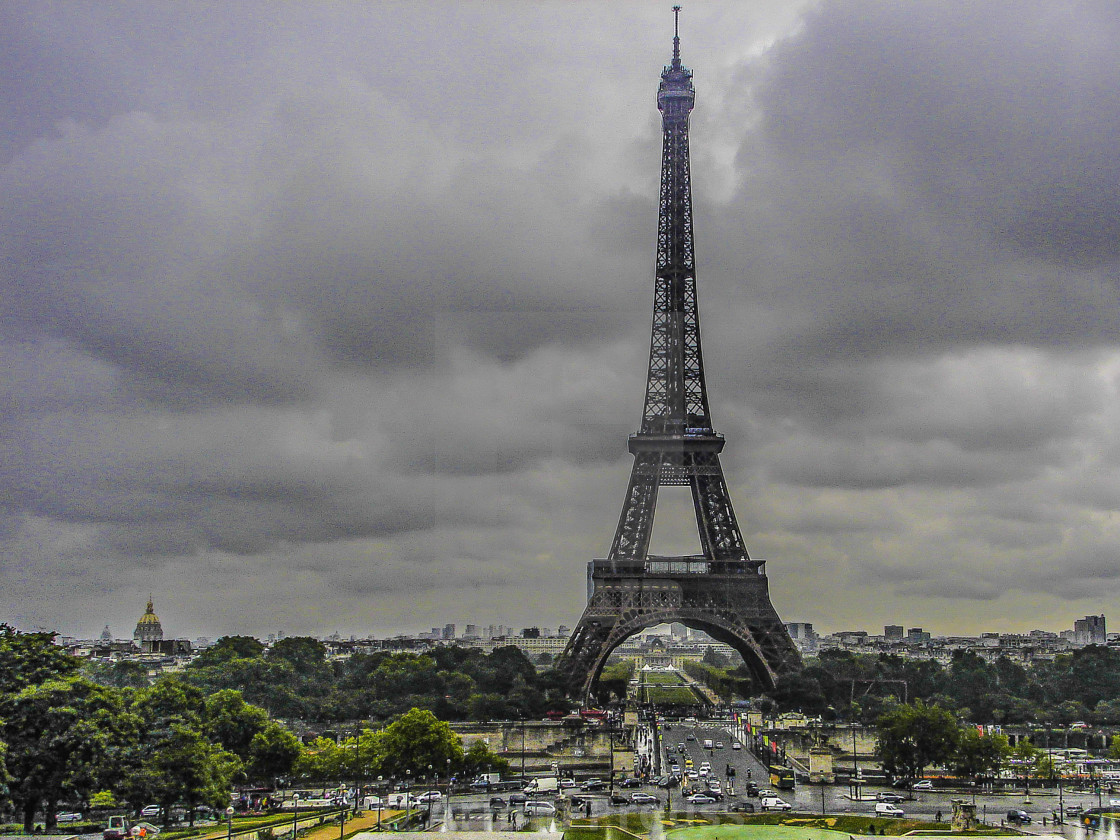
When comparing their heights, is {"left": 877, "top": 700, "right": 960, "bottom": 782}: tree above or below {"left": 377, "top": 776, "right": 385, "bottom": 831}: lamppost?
above

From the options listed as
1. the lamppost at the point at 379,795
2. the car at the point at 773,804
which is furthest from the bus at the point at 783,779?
the lamppost at the point at 379,795

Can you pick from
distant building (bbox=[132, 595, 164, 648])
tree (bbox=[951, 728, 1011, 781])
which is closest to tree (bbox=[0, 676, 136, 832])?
tree (bbox=[951, 728, 1011, 781])

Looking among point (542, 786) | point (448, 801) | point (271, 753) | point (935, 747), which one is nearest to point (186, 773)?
point (271, 753)

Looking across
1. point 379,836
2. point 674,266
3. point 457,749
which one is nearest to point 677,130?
point 674,266

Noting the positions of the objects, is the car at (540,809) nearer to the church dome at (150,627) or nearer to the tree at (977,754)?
the tree at (977,754)

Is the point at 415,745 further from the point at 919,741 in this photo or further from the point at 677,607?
the point at 677,607

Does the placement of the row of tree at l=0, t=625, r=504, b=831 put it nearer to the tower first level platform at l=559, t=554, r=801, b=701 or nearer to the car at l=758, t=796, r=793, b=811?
the car at l=758, t=796, r=793, b=811

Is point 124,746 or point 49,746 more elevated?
point 49,746
